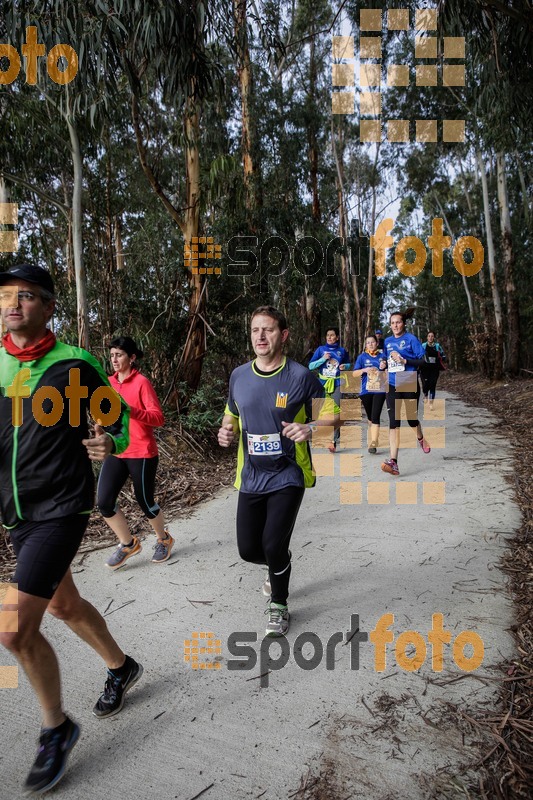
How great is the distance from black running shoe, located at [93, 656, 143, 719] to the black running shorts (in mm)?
724

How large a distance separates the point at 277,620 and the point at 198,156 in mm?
8052

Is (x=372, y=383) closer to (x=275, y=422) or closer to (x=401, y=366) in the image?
(x=401, y=366)

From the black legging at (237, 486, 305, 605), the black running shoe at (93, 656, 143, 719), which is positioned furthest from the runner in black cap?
the black legging at (237, 486, 305, 605)

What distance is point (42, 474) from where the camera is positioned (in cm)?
231

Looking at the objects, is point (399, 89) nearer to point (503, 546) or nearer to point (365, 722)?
point (503, 546)

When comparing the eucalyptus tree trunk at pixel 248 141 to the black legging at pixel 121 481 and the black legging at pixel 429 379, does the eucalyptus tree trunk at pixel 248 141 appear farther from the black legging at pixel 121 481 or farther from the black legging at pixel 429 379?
the black legging at pixel 121 481

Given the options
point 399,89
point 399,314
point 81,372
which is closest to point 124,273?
point 399,314

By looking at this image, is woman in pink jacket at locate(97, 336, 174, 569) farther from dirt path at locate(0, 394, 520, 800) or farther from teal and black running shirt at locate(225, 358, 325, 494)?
teal and black running shirt at locate(225, 358, 325, 494)

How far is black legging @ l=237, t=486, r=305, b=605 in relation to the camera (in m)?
3.18

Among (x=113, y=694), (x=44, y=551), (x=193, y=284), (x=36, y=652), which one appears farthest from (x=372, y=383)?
(x=36, y=652)

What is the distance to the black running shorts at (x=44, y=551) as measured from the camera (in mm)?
2188

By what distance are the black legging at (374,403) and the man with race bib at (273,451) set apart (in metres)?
Answer: 4.50

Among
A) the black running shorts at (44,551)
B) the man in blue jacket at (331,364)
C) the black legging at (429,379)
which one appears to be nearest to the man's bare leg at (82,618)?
the black running shorts at (44,551)

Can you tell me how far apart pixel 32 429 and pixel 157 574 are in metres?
2.25
